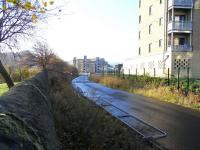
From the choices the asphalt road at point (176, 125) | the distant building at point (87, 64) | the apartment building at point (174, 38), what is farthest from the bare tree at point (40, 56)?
the distant building at point (87, 64)

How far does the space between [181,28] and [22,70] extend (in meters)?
24.8

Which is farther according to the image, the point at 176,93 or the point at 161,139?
the point at 176,93

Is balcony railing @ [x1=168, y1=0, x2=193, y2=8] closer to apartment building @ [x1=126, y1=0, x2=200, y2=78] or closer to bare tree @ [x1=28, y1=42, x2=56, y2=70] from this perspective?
apartment building @ [x1=126, y1=0, x2=200, y2=78]

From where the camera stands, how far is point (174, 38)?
156ft

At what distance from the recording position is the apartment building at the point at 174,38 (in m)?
44.9

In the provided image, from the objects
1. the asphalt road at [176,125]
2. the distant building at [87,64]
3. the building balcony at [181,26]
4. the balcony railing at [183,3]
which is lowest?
the asphalt road at [176,125]

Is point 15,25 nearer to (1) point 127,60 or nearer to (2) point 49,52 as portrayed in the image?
(2) point 49,52

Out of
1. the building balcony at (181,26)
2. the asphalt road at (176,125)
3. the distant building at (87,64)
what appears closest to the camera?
the asphalt road at (176,125)

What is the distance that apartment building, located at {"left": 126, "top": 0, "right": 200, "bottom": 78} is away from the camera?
44.9 meters

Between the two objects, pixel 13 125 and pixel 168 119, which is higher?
pixel 13 125

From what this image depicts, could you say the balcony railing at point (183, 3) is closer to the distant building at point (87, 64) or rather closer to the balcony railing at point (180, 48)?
the balcony railing at point (180, 48)

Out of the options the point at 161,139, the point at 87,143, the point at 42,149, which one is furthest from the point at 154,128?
the point at 42,149

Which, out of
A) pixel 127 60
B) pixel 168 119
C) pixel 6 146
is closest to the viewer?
pixel 6 146

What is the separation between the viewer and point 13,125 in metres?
2.57
